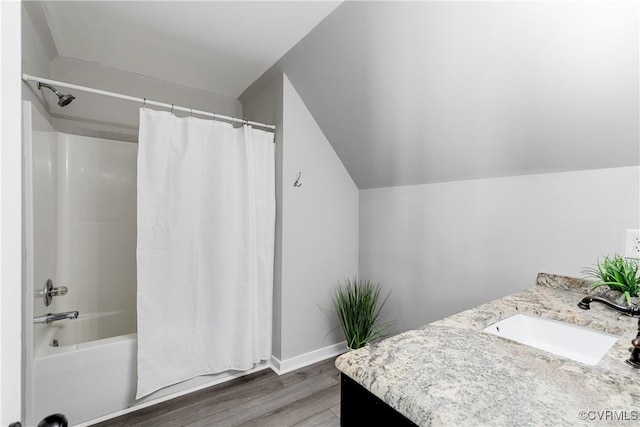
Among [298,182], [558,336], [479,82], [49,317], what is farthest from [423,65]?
[49,317]

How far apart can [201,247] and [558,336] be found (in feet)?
6.11

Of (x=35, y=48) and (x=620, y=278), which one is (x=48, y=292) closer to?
(x=35, y=48)

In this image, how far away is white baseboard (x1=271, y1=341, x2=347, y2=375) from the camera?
222 cm

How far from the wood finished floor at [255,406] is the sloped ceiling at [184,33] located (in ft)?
7.40

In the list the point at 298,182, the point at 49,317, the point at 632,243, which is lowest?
the point at 49,317

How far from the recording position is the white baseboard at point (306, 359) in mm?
2223

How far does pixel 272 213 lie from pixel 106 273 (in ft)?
4.78

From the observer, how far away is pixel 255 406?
1.83 metres

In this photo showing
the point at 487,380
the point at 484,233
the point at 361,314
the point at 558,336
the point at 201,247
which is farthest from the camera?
the point at 361,314

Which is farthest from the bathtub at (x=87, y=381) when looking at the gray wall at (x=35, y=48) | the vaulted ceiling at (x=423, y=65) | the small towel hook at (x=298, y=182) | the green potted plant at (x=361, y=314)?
the vaulted ceiling at (x=423, y=65)

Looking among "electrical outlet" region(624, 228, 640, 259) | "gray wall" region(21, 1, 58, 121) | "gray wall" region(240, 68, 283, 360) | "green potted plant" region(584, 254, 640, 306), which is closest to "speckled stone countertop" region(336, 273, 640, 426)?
"green potted plant" region(584, 254, 640, 306)

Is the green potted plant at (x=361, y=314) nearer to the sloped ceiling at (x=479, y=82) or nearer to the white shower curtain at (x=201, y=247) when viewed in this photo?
the white shower curtain at (x=201, y=247)

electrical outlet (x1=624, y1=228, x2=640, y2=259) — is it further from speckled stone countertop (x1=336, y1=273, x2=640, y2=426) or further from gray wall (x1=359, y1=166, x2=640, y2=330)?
speckled stone countertop (x1=336, y1=273, x2=640, y2=426)

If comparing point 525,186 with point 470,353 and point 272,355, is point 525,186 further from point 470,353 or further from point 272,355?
point 272,355
